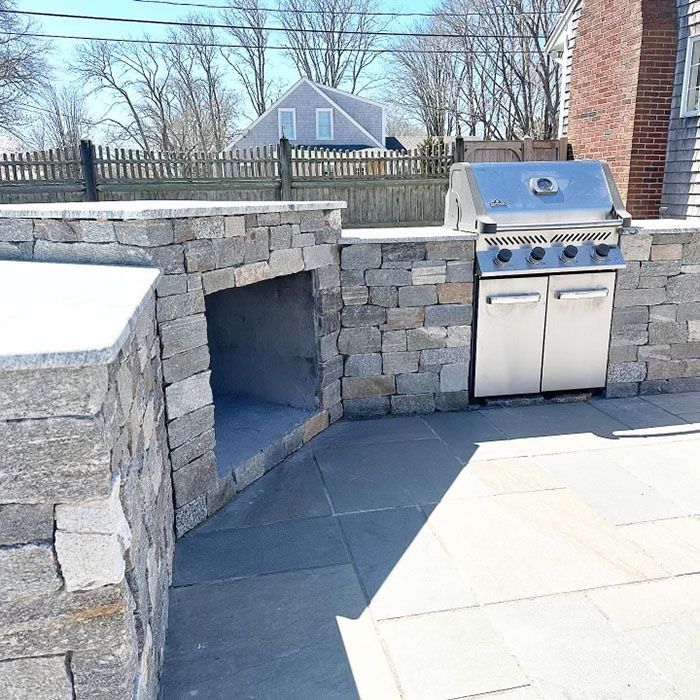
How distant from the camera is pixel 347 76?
2319cm

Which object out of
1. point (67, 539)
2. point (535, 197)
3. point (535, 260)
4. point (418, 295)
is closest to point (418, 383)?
point (418, 295)

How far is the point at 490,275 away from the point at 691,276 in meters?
1.61

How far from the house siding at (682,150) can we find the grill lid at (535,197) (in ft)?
11.6

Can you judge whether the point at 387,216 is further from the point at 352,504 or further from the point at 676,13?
→ the point at 352,504

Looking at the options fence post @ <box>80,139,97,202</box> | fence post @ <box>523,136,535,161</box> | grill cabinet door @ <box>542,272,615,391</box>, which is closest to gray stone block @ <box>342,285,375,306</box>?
grill cabinet door @ <box>542,272,615,391</box>

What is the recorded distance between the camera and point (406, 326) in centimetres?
416

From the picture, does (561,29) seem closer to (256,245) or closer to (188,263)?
(256,245)

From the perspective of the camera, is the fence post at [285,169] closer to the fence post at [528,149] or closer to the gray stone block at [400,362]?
the fence post at [528,149]

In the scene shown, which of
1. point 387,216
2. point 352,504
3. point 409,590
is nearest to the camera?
point 409,590

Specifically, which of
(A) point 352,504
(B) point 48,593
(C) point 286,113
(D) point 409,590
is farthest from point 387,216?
(C) point 286,113

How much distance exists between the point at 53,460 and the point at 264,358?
2782 mm

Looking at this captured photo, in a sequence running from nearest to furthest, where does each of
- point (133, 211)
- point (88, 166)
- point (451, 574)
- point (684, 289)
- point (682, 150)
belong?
point (133, 211) < point (451, 574) < point (684, 289) < point (682, 150) < point (88, 166)

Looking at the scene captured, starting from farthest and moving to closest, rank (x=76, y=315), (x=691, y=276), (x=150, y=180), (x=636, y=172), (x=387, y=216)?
1. (x=387, y=216)
2. (x=150, y=180)
3. (x=636, y=172)
4. (x=691, y=276)
5. (x=76, y=315)

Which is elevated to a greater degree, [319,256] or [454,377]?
[319,256]
